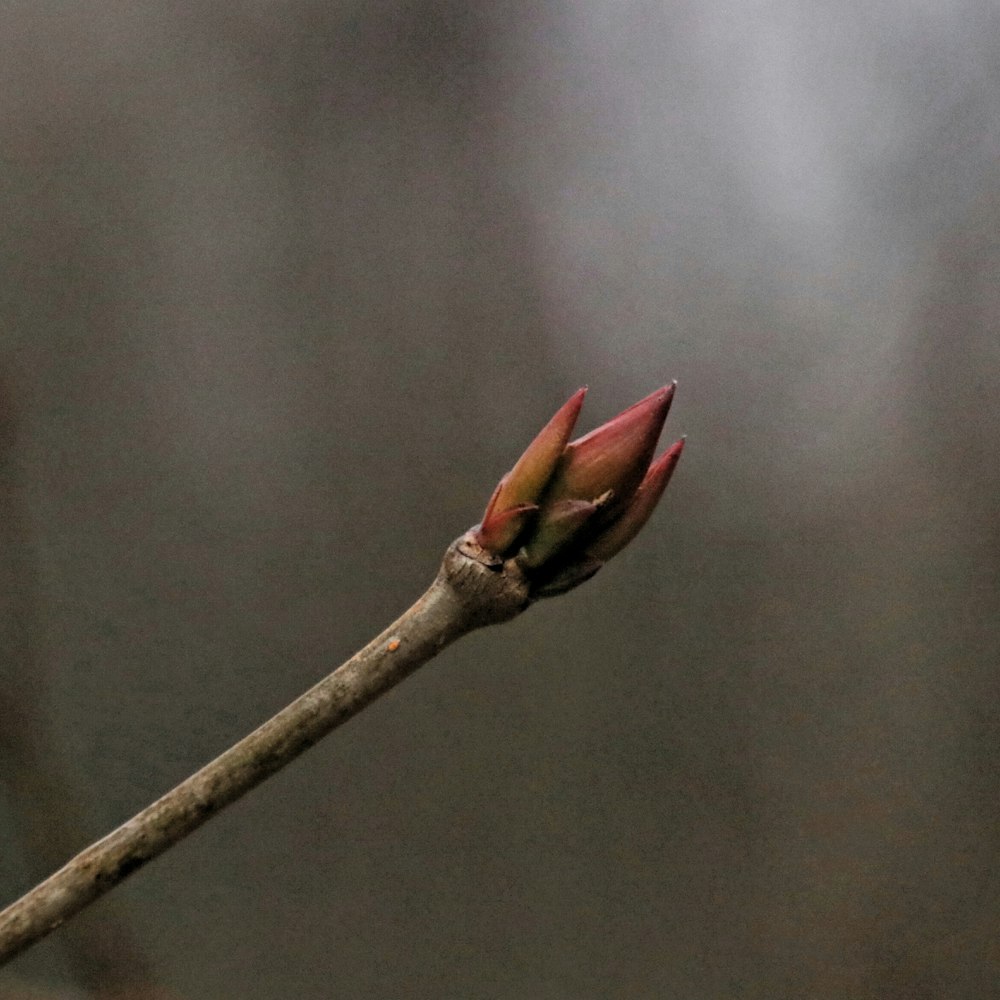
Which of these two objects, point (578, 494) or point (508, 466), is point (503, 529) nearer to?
point (578, 494)

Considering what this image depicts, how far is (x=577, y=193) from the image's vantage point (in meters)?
0.93

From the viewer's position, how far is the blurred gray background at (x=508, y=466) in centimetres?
88

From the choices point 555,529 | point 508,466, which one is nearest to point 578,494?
point 555,529

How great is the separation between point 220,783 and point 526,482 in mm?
92

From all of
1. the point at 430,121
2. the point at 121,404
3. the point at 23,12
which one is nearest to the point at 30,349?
the point at 121,404

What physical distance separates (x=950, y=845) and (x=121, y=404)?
94cm

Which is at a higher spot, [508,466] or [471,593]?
[508,466]

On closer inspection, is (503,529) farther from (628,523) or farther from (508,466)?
(508,466)

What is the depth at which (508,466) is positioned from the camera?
0.89 m

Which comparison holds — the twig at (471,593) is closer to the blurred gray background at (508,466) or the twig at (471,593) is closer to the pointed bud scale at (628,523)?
the pointed bud scale at (628,523)

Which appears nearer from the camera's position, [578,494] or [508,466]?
[578,494]

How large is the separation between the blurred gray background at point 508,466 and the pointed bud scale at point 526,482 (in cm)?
69

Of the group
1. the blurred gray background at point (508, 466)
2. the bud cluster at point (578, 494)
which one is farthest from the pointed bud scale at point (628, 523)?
the blurred gray background at point (508, 466)

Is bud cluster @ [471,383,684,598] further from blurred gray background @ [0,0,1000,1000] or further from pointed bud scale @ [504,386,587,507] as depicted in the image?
blurred gray background @ [0,0,1000,1000]
